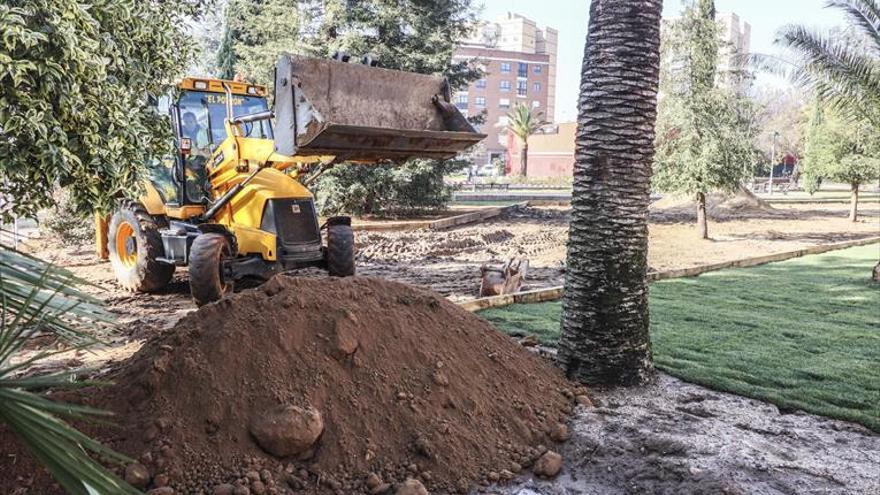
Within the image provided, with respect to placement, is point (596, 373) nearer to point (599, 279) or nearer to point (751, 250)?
point (599, 279)

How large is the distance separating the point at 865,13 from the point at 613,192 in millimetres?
8912

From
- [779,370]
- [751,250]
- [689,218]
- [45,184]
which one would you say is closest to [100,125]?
[45,184]

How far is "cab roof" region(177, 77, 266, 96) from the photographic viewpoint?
9016 millimetres

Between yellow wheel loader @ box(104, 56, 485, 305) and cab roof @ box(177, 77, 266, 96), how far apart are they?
1 cm

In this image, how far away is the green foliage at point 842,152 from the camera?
22.2 metres

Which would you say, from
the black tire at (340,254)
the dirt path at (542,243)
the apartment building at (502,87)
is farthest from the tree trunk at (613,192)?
the apartment building at (502,87)

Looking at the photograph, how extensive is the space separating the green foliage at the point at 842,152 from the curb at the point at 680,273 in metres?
4.23

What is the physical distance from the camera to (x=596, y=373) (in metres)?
5.55

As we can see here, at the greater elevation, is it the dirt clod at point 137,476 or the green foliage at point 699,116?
the green foliage at point 699,116

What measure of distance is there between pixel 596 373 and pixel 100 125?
13.6 feet

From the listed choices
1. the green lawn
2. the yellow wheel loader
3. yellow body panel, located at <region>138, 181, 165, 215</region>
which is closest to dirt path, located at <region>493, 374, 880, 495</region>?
the green lawn

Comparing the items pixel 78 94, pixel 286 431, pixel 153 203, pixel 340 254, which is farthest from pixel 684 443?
pixel 153 203

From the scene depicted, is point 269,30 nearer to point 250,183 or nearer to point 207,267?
point 250,183

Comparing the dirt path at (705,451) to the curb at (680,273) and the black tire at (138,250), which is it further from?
the black tire at (138,250)
